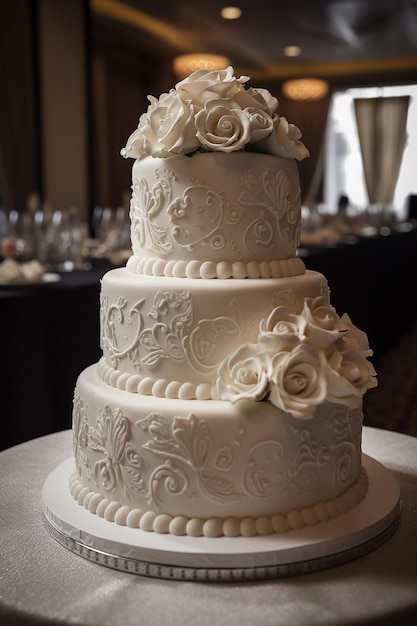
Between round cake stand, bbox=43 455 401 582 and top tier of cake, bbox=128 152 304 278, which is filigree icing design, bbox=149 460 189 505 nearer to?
round cake stand, bbox=43 455 401 582

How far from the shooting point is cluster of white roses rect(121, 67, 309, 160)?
1.54 meters

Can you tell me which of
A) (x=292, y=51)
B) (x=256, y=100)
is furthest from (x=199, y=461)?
(x=292, y=51)

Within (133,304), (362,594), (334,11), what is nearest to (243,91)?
(133,304)

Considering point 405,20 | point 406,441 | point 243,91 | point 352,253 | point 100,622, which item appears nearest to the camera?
point 100,622

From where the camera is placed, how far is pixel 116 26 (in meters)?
10.6

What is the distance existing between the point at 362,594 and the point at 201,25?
10.6 meters

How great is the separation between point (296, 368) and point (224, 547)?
36 centimetres

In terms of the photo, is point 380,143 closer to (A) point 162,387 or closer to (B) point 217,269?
(B) point 217,269

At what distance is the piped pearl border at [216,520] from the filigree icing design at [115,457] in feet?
0.12

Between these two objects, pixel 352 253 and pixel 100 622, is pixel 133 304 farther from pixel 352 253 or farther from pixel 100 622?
pixel 352 253

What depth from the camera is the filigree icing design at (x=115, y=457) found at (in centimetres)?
152

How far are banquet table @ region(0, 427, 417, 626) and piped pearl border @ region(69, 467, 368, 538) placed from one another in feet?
0.38

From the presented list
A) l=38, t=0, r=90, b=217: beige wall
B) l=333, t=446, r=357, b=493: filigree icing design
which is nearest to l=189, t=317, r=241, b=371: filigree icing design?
l=333, t=446, r=357, b=493: filigree icing design

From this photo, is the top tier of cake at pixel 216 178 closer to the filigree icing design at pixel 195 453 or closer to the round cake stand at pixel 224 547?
the filigree icing design at pixel 195 453
